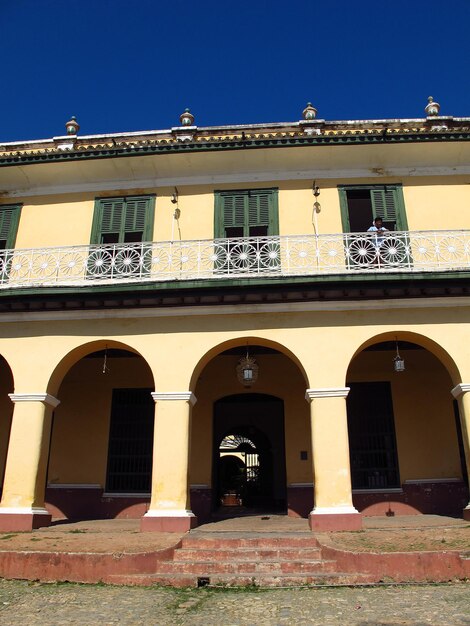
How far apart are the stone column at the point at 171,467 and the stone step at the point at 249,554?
153 centimetres

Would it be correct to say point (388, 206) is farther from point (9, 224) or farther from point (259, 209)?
point (9, 224)

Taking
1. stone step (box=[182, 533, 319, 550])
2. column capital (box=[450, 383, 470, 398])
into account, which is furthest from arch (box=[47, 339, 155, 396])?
column capital (box=[450, 383, 470, 398])

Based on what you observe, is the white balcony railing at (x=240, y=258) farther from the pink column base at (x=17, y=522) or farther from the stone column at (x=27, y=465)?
the pink column base at (x=17, y=522)

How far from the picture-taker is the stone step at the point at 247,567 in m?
7.18

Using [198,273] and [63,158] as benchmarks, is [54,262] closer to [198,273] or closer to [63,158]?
[63,158]

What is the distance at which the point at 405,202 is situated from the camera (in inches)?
479

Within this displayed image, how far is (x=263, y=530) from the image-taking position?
9.09m

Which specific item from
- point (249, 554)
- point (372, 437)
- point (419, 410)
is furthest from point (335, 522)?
point (419, 410)

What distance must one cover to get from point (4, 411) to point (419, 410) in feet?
31.8

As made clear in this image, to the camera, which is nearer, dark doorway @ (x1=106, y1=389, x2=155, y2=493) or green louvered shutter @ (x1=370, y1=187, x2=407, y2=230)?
green louvered shutter @ (x1=370, y1=187, x2=407, y2=230)

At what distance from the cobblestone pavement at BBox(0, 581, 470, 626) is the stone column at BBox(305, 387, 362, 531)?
2.38 metres

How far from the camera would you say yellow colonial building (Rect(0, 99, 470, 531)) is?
10102 mm

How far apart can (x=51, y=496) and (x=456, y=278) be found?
32.2 feet

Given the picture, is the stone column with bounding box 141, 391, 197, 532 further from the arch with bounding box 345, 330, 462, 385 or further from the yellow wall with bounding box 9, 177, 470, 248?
the yellow wall with bounding box 9, 177, 470, 248
